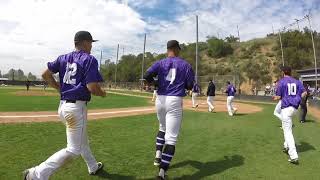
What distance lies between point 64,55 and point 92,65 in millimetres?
507

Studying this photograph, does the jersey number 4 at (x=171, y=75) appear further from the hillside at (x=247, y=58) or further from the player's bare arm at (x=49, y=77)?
the hillside at (x=247, y=58)

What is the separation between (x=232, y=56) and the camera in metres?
94.1

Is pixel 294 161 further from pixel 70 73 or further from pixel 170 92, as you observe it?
pixel 70 73

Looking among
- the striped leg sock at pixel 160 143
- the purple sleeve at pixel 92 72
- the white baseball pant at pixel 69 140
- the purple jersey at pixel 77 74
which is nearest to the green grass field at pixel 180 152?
the striped leg sock at pixel 160 143

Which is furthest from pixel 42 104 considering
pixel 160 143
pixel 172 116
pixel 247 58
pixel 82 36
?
pixel 247 58

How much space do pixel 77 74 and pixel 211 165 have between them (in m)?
3.37

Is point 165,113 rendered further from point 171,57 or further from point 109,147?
point 109,147

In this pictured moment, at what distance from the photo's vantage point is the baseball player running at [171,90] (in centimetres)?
653

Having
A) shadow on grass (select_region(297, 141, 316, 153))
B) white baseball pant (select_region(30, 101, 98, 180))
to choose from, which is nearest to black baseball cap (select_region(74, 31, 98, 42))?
white baseball pant (select_region(30, 101, 98, 180))

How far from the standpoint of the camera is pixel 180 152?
8625 mm

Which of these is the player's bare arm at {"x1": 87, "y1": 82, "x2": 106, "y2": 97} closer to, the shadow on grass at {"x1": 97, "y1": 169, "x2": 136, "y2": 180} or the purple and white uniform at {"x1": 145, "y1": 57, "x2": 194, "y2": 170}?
the purple and white uniform at {"x1": 145, "y1": 57, "x2": 194, "y2": 170}

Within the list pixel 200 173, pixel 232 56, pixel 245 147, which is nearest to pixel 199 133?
pixel 245 147

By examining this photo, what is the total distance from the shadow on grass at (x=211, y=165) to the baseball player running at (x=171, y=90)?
633mm

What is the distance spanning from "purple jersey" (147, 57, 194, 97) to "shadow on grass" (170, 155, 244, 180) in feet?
4.61
